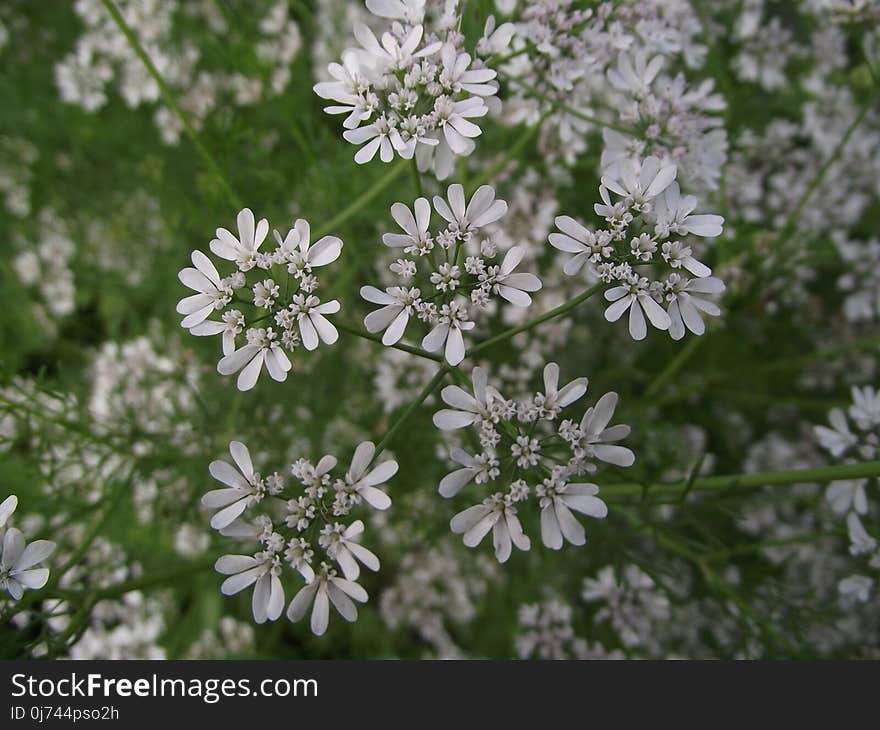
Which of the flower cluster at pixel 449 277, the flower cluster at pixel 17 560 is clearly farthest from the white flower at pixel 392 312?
the flower cluster at pixel 17 560

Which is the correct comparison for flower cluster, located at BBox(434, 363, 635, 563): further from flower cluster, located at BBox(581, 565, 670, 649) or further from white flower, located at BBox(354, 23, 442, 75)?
flower cluster, located at BBox(581, 565, 670, 649)

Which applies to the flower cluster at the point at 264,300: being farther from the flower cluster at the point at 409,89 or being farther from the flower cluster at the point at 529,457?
the flower cluster at the point at 529,457

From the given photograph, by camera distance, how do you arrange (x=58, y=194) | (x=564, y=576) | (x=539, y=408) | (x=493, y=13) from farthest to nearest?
(x=58, y=194) < (x=564, y=576) < (x=493, y=13) < (x=539, y=408)

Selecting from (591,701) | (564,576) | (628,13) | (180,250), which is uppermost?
(180,250)

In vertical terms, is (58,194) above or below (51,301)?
above

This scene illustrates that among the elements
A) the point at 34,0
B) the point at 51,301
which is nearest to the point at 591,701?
the point at 51,301

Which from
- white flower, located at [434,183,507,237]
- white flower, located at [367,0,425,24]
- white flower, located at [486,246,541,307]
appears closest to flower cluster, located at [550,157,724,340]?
white flower, located at [486,246,541,307]

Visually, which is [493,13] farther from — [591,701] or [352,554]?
[591,701]
